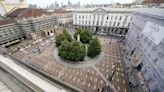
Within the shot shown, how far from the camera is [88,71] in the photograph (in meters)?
29.1

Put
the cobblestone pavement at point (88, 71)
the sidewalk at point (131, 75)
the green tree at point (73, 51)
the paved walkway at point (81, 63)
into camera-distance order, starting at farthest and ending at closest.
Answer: the paved walkway at point (81, 63)
the green tree at point (73, 51)
the cobblestone pavement at point (88, 71)
the sidewalk at point (131, 75)

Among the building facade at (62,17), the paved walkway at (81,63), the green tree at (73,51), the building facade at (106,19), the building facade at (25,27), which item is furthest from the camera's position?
the building facade at (62,17)

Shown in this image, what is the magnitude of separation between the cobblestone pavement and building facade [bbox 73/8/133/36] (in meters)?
23.5

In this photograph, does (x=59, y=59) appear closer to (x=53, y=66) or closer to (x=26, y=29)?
(x=53, y=66)

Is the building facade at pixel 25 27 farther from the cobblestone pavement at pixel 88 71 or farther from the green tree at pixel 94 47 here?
the green tree at pixel 94 47

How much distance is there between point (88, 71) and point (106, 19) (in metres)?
42.1

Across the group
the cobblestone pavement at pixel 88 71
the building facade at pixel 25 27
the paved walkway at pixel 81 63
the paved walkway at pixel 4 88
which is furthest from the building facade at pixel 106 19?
the paved walkway at pixel 4 88

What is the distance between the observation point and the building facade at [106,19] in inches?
2188

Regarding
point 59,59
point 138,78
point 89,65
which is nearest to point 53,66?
point 59,59

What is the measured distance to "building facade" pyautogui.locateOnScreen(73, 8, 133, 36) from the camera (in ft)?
182

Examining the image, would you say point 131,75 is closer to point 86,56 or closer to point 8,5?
point 86,56

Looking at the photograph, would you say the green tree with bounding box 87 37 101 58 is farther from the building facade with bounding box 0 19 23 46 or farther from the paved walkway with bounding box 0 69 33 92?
the building facade with bounding box 0 19 23 46

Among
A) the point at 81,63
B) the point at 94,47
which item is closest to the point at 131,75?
the point at 94,47

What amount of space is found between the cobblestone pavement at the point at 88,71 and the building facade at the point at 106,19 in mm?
23470
